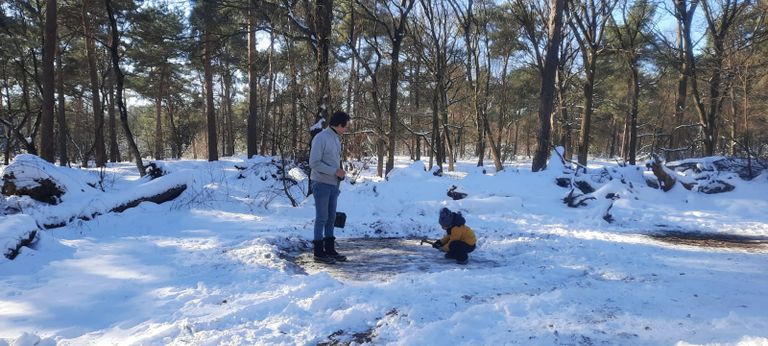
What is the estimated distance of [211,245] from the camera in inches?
223

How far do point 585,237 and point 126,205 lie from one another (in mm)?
7401

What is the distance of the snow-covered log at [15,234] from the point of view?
452 cm

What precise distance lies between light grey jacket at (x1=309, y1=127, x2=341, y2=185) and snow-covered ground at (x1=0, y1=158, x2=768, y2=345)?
3.50ft

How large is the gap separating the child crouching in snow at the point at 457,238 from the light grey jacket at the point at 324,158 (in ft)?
4.85

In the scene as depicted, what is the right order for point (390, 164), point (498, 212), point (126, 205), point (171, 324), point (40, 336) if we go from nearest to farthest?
point (40, 336) → point (171, 324) → point (126, 205) → point (498, 212) → point (390, 164)

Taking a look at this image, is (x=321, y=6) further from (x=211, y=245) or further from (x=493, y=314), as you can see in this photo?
(x=493, y=314)

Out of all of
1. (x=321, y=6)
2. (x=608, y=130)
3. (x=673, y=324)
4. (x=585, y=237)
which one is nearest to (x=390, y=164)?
(x=321, y=6)

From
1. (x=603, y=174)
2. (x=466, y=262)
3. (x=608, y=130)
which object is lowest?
(x=466, y=262)

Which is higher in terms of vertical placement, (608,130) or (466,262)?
(608,130)

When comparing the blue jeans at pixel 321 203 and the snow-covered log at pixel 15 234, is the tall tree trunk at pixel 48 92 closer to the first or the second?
the snow-covered log at pixel 15 234

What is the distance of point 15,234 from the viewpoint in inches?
185

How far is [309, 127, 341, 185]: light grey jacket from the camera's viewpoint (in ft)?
17.9

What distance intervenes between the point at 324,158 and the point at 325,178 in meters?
0.25

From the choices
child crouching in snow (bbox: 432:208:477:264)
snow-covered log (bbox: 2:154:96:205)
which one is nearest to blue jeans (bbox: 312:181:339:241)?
child crouching in snow (bbox: 432:208:477:264)
